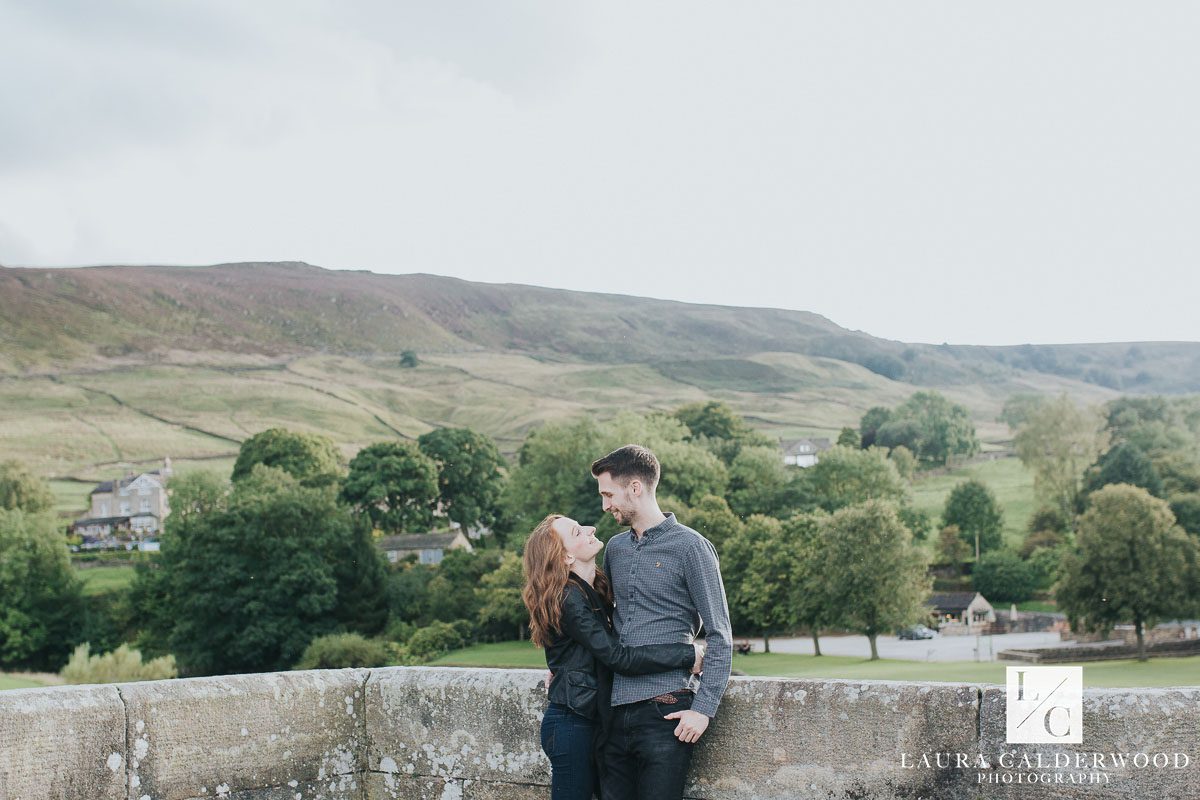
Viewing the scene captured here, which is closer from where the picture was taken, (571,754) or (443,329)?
(571,754)

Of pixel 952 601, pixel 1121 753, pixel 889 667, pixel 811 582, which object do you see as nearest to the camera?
pixel 1121 753

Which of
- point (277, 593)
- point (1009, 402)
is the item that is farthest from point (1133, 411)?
point (277, 593)

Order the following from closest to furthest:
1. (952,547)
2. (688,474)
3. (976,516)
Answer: (688,474), (952,547), (976,516)

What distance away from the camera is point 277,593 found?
60219mm

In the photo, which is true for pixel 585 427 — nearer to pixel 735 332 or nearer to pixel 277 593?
pixel 277 593

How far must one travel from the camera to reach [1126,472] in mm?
83500

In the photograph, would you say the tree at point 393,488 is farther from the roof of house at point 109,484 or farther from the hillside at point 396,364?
the hillside at point 396,364

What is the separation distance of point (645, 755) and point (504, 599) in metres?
56.1

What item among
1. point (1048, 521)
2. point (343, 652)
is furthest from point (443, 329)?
point (343, 652)

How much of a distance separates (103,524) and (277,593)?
3268 cm

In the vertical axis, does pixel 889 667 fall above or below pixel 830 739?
below

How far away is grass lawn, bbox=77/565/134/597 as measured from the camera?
69.9 metres

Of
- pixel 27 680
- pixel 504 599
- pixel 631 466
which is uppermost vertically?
pixel 631 466

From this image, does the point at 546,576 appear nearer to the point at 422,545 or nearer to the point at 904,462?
the point at 422,545
